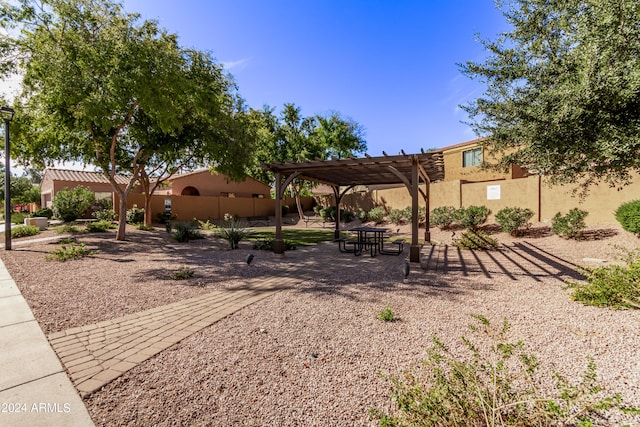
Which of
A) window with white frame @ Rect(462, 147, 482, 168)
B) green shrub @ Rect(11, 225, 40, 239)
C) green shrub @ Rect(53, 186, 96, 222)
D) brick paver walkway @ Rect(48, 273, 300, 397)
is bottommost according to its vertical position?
brick paver walkway @ Rect(48, 273, 300, 397)

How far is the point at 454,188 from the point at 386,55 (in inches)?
338

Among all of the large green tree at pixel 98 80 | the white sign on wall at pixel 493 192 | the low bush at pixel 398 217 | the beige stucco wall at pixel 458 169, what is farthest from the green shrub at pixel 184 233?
the beige stucco wall at pixel 458 169

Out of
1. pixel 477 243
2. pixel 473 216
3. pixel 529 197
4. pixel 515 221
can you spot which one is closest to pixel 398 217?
pixel 473 216

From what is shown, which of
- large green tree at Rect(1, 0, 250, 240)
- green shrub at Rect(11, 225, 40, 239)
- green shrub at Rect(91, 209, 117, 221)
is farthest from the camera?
green shrub at Rect(91, 209, 117, 221)

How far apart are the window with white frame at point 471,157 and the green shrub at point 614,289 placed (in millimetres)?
18079

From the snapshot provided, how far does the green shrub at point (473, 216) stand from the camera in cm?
1397

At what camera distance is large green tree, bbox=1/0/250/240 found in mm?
8500

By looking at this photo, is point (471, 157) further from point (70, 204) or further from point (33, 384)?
point (70, 204)

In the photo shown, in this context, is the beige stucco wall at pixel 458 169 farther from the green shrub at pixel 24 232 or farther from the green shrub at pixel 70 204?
the green shrub at pixel 70 204

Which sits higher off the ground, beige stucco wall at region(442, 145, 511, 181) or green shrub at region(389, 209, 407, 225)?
beige stucco wall at region(442, 145, 511, 181)

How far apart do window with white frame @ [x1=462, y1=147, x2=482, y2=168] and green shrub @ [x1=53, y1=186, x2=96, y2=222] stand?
26649mm

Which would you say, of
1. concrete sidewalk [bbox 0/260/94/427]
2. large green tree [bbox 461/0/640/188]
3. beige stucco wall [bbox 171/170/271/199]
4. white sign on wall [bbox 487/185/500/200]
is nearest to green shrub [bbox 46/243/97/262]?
concrete sidewalk [bbox 0/260/94/427]

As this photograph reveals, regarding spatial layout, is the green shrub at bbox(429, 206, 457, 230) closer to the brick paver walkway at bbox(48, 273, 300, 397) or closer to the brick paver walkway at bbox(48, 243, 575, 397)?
the brick paver walkway at bbox(48, 243, 575, 397)

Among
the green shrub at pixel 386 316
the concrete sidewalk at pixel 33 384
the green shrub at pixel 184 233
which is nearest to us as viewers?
the concrete sidewalk at pixel 33 384
